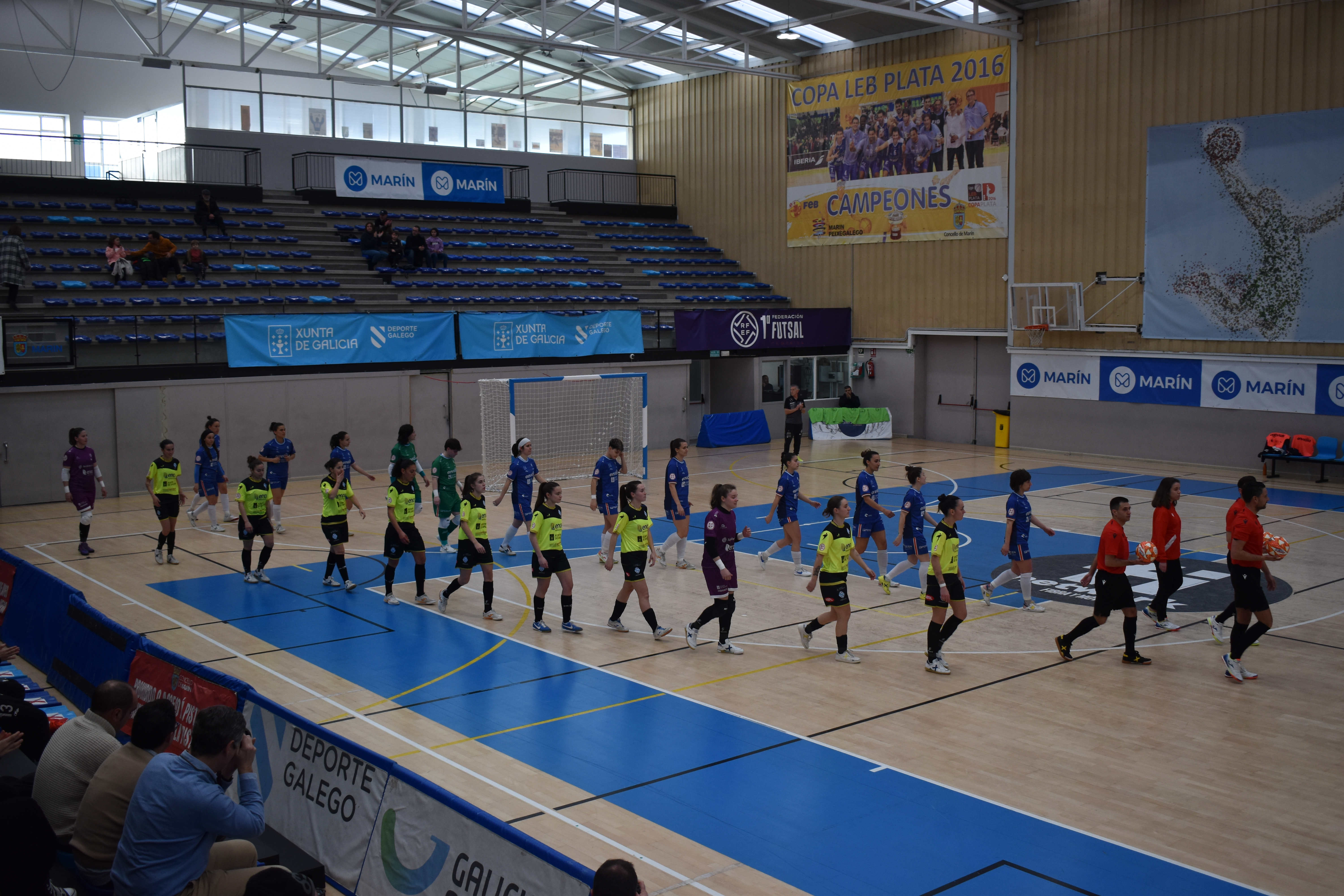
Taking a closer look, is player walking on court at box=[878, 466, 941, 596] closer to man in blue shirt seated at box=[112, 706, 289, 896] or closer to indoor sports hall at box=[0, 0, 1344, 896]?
indoor sports hall at box=[0, 0, 1344, 896]

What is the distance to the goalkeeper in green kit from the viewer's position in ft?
55.8

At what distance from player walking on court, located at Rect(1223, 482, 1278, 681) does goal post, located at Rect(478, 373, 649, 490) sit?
16.2 meters

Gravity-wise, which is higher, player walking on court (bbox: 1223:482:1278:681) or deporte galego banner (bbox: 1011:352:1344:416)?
deporte galego banner (bbox: 1011:352:1344:416)

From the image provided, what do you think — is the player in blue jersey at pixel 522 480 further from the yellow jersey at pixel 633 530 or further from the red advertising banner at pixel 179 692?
the red advertising banner at pixel 179 692

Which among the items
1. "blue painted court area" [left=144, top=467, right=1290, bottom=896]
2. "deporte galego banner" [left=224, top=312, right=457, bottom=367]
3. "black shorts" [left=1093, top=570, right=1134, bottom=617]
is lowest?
"blue painted court area" [left=144, top=467, right=1290, bottom=896]

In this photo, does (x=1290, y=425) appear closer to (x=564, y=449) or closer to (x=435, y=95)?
(x=564, y=449)

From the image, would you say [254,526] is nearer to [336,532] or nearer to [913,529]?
[336,532]

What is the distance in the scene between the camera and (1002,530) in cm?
1952

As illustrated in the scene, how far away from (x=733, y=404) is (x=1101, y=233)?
1185 cm

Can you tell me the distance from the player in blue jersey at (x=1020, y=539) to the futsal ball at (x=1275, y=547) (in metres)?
2.36

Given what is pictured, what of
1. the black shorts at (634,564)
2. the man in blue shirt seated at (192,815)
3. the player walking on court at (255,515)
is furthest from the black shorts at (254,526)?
the man in blue shirt seated at (192,815)

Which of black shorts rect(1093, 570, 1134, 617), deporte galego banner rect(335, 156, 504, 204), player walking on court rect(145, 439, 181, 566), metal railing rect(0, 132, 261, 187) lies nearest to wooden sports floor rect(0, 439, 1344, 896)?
Result: player walking on court rect(145, 439, 181, 566)

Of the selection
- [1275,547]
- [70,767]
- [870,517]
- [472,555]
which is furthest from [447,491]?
[1275,547]

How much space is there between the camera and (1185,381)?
27.7 m
